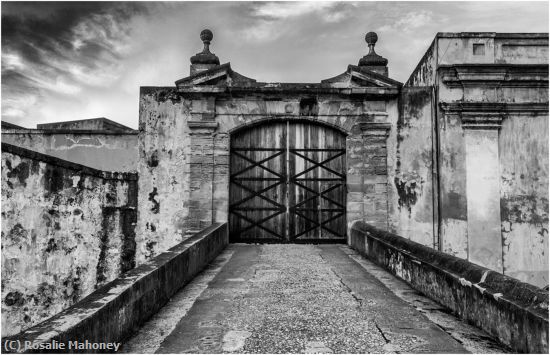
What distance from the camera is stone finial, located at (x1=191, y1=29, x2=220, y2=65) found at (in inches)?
389

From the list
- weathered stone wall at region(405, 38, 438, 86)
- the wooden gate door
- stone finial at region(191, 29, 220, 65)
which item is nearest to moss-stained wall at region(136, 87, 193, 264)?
the wooden gate door

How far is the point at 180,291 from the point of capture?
14.8 feet

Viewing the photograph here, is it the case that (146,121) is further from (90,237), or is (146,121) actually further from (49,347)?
(49,347)

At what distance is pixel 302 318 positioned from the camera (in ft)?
11.7

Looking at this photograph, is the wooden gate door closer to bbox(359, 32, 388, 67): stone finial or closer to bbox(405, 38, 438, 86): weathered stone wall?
bbox(405, 38, 438, 86): weathered stone wall

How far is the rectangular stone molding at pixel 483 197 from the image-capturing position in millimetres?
8367

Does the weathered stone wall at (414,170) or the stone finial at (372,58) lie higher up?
the stone finial at (372,58)

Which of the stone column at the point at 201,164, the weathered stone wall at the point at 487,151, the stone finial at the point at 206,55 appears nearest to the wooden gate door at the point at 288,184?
the stone column at the point at 201,164

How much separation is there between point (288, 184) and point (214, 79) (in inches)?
112

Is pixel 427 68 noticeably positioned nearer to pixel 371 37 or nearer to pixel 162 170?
pixel 371 37

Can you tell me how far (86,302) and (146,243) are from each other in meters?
5.90

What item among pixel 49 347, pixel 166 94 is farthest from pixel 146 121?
pixel 49 347

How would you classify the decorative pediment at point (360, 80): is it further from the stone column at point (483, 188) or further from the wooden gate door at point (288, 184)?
the stone column at point (483, 188)

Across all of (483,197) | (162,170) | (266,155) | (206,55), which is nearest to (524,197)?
(483,197)
